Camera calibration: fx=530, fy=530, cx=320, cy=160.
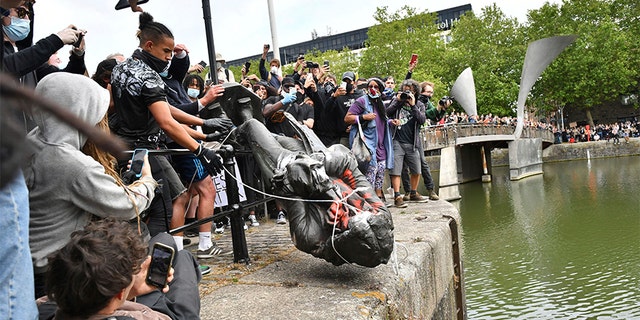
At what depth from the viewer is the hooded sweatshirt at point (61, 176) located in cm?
177

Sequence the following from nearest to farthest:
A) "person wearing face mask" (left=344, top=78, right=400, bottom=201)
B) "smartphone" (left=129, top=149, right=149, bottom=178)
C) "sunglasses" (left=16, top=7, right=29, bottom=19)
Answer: "smartphone" (left=129, top=149, right=149, bottom=178)
"sunglasses" (left=16, top=7, right=29, bottom=19)
"person wearing face mask" (left=344, top=78, right=400, bottom=201)

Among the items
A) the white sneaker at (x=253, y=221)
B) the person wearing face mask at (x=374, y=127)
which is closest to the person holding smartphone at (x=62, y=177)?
the white sneaker at (x=253, y=221)

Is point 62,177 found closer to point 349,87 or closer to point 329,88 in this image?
point 349,87

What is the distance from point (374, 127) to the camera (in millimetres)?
6453

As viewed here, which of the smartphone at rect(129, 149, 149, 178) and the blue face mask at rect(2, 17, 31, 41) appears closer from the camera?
the smartphone at rect(129, 149, 149, 178)

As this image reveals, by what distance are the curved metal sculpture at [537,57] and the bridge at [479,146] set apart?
1032 mm

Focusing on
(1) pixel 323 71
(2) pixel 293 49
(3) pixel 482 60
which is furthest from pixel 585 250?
(2) pixel 293 49

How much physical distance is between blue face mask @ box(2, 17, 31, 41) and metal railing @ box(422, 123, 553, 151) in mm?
18243

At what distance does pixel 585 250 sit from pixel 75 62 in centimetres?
832

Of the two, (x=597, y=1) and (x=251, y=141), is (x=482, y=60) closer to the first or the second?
(x=597, y=1)

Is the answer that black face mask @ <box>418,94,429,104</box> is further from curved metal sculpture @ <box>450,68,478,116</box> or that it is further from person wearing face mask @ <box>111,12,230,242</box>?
curved metal sculpture @ <box>450,68,478,116</box>

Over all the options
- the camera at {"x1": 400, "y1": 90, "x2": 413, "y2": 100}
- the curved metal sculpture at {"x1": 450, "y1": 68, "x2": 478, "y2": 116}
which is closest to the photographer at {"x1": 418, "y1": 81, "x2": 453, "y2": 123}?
the camera at {"x1": 400, "y1": 90, "x2": 413, "y2": 100}

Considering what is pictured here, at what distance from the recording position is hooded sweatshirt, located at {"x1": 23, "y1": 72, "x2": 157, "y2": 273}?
1.77m

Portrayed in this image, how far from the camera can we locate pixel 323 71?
7.75 meters
